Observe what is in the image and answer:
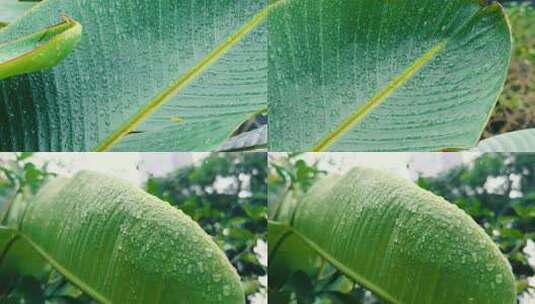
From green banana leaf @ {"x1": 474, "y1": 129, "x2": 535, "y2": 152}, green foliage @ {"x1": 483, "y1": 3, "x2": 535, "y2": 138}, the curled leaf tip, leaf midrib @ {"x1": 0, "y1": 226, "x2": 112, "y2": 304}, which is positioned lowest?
leaf midrib @ {"x1": 0, "y1": 226, "x2": 112, "y2": 304}

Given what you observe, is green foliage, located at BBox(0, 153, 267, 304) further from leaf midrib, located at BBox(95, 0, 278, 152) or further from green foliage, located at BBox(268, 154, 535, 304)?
leaf midrib, located at BBox(95, 0, 278, 152)

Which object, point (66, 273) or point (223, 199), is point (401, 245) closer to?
point (223, 199)

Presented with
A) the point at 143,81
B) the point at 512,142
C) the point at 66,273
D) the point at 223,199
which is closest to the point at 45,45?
the point at 143,81

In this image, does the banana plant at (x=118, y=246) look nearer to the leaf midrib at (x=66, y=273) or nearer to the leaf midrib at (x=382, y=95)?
the leaf midrib at (x=66, y=273)

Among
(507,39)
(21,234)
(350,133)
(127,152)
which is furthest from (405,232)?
(21,234)

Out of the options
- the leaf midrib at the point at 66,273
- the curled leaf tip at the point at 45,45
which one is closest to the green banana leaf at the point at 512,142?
the leaf midrib at the point at 66,273

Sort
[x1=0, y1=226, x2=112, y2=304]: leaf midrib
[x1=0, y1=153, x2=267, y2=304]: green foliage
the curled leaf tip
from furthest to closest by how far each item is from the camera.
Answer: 1. [x1=0, y1=153, x2=267, y2=304]: green foliage
2. [x1=0, y1=226, x2=112, y2=304]: leaf midrib
3. the curled leaf tip

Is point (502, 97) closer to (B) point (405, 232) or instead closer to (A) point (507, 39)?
(A) point (507, 39)

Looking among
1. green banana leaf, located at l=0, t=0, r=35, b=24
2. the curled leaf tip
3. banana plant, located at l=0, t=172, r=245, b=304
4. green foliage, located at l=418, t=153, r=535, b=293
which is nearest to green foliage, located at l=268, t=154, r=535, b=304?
green foliage, located at l=418, t=153, r=535, b=293
